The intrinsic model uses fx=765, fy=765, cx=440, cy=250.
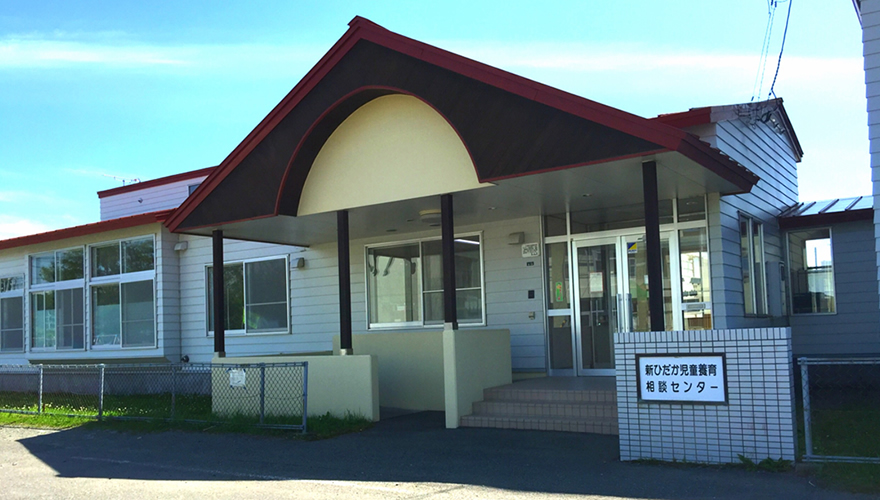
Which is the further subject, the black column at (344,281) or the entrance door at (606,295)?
the entrance door at (606,295)

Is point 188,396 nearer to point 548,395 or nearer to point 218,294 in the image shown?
point 218,294

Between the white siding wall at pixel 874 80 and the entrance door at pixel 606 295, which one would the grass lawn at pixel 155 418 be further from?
the white siding wall at pixel 874 80

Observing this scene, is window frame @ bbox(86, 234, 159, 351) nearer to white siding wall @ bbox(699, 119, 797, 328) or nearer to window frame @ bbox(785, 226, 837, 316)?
white siding wall @ bbox(699, 119, 797, 328)

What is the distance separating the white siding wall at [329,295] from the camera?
12.7 m

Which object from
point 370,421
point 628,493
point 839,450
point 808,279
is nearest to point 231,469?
point 370,421

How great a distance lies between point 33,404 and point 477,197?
1031cm

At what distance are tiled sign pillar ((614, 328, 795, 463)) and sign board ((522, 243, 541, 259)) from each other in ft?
16.1

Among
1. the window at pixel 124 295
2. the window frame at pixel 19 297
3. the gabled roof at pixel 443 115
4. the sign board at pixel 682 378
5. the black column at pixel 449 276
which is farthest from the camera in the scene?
the window frame at pixel 19 297

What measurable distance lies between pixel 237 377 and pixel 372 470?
14.5 ft

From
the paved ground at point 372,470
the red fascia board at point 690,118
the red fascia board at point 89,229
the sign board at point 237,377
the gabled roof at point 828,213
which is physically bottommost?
the paved ground at point 372,470

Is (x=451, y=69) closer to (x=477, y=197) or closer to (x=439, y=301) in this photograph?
(x=477, y=197)

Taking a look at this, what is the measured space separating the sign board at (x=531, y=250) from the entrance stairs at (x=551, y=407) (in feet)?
7.87

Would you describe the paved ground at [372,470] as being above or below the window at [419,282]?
below

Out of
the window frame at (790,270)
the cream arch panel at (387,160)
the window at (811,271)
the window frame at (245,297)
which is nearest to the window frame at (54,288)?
the window frame at (245,297)
